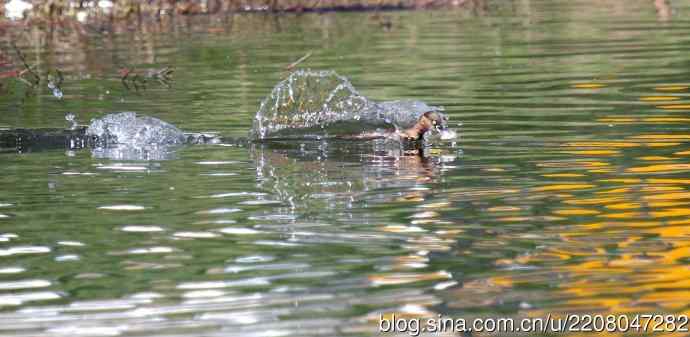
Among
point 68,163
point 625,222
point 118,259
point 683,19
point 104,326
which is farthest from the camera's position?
point 683,19

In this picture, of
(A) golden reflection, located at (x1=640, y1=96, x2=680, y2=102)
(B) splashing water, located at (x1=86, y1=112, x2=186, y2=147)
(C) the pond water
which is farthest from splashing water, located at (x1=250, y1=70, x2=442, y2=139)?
(A) golden reflection, located at (x1=640, y1=96, x2=680, y2=102)

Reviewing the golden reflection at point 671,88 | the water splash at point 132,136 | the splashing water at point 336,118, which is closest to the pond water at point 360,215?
the golden reflection at point 671,88

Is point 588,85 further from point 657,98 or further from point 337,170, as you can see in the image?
point 337,170

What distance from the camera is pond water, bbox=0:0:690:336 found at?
7586mm

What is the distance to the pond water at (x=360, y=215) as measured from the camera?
7.59 metres

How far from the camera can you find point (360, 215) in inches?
396

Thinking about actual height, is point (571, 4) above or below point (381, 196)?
above

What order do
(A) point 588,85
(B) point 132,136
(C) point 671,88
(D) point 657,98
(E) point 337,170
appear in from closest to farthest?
1. (E) point 337,170
2. (B) point 132,136
3. (D) point 657,98
4. (C) point 671,88
5. (A) point 588,85

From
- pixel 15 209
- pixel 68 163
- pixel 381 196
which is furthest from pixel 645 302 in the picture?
pixel 68 163

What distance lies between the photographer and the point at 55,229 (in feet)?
32.6

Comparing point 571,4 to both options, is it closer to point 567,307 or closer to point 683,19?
point 683,19

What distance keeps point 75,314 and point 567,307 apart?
2.36 m

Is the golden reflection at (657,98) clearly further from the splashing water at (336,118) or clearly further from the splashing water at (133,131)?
the splashing water at (133,131)

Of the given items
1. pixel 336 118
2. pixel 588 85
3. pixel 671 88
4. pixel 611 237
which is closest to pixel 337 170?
pixel 336 118
